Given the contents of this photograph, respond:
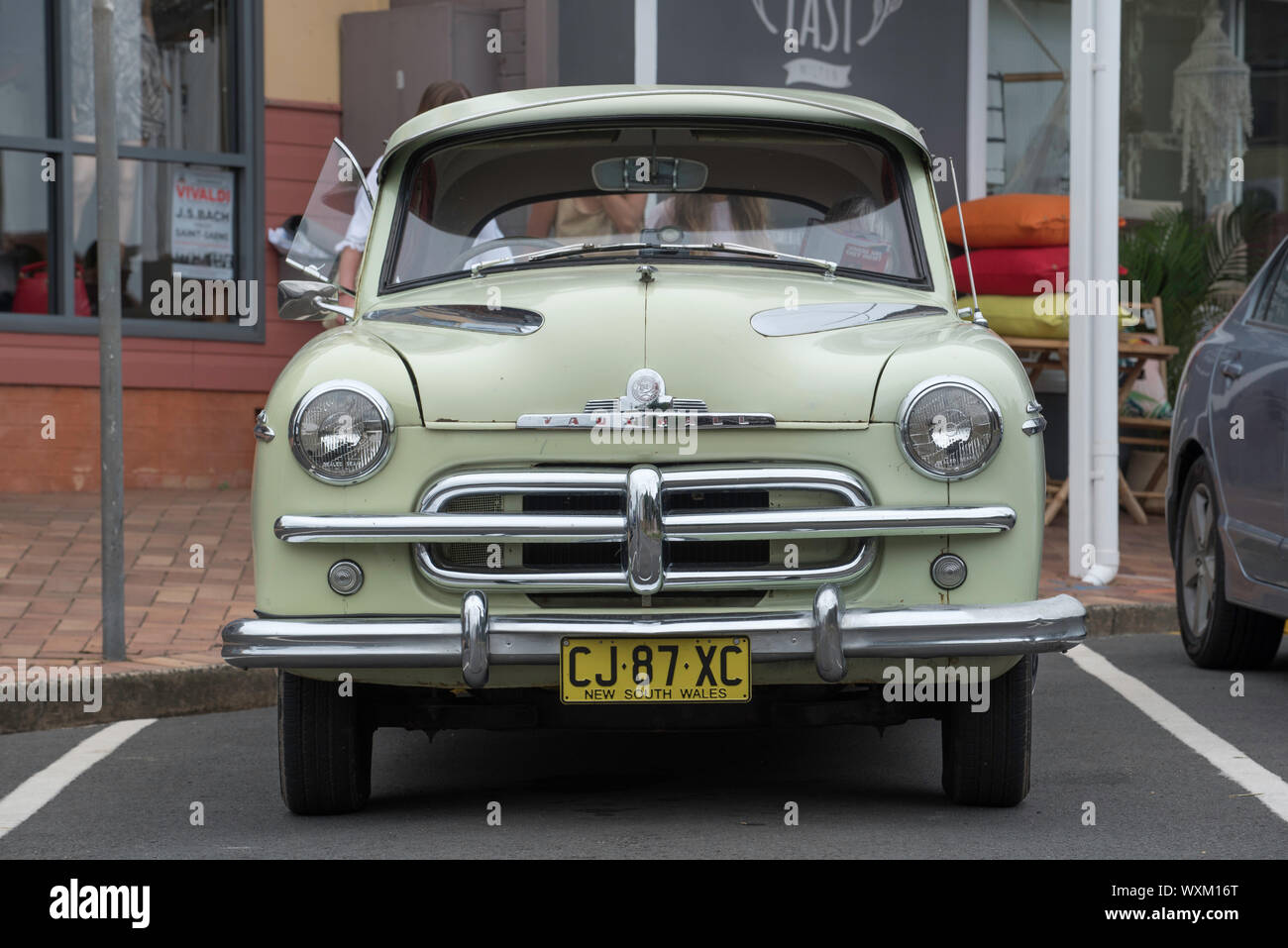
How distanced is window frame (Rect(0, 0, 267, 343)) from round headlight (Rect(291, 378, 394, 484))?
7683 millimetres

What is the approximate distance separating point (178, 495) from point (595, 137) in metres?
6.89

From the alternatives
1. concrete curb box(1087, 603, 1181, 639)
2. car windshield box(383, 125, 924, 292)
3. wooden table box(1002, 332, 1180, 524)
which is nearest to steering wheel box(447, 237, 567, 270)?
car windshield box(383, 125, 924, 292)

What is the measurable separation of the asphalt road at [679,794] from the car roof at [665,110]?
1818mm

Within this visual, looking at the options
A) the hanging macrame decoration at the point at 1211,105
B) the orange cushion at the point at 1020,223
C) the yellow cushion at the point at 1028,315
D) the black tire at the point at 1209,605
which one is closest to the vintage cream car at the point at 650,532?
the black tire at the point at 1209,605

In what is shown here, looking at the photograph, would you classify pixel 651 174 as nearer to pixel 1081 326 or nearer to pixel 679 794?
pixel 679 794

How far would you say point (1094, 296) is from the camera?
9273 millimetres

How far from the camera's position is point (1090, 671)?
24.5ft

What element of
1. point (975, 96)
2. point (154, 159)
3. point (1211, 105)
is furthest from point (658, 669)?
point (1211, 105)

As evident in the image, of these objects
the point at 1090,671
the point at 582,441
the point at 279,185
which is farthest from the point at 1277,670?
the point at 279,185

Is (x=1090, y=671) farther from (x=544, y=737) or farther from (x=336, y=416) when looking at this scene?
(x=336, y=416)

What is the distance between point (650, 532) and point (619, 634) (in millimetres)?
238

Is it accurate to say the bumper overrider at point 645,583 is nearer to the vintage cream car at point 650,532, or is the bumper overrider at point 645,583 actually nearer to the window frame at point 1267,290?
the vintage cream car at point 650,532

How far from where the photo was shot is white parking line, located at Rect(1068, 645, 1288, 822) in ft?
17.1
